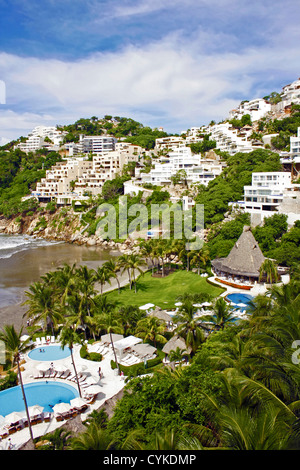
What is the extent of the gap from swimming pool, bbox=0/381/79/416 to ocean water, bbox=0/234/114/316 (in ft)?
45.1

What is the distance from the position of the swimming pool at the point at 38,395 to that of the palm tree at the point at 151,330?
18.0ft

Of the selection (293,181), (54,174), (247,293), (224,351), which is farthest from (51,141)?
(224,351)

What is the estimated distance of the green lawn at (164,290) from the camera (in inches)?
1153

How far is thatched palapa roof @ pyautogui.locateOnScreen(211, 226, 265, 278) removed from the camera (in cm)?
3200

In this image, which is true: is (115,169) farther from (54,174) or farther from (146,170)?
(54,174)

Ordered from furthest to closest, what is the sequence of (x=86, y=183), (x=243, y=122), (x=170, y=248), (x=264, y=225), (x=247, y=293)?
(x=243, y=122) → (x=86, y=183) → (x=264, y=225) → (x=170, y=248) → (x=247, y=293)

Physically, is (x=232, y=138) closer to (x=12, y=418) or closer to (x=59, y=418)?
(x=59, y=418)

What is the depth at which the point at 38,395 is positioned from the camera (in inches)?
691

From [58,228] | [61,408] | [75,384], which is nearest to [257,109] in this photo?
[58,228]

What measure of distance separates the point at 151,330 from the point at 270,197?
32.0 metres

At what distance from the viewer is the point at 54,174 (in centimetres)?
8931

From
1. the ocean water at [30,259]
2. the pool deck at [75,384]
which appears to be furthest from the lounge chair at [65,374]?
the ocean water at [30,259]

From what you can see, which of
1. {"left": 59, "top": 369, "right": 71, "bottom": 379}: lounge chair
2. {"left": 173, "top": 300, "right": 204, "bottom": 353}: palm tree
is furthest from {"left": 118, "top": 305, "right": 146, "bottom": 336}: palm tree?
{"left": 173, "top": 300, "right": 204, "bottom": 353}: palm tree
